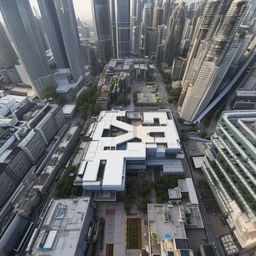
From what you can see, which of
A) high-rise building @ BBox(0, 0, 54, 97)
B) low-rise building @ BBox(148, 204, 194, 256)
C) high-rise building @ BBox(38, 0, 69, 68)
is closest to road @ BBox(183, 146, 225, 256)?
low-rise building @ BBox(148, 204, 194, 256)

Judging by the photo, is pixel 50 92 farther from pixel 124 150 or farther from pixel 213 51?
pixel 213 51

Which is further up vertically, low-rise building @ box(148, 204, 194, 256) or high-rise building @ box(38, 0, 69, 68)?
high-rise building @ box(38, 0, 69, 68)

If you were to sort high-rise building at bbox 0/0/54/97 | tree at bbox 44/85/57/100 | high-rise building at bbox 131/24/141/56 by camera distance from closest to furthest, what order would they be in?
high-rise building at bbox 0/0/54/97 < tree at bbox 44/85/57/100 < high-rise building at bbox 131/24/141/56

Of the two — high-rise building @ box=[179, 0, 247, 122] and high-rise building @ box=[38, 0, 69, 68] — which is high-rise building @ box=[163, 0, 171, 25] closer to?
high-rise building @ box=[179, 0, 247, 122]

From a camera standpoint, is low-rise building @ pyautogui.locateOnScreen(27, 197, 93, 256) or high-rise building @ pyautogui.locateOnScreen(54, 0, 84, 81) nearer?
low-rise building @ pyautogui.locateOnScreen(27, 197, 93, 256)

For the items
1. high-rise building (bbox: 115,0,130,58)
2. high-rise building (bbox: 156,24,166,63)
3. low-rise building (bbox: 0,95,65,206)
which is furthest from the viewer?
high-rise building (bbox: 156,24,166,63)

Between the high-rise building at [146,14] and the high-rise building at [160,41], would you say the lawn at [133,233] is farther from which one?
the high-rise building at [146,14]

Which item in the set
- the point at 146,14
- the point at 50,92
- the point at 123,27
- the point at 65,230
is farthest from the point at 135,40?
the point at 65,230
